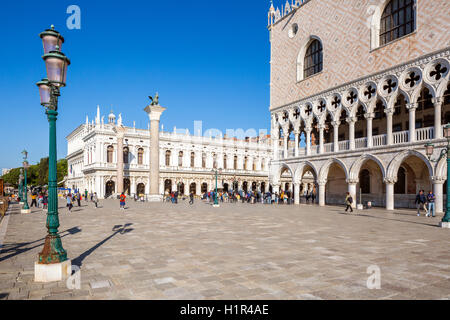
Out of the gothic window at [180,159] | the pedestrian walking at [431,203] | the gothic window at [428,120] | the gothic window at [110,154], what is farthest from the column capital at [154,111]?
the pedestrian walking at [431,203]

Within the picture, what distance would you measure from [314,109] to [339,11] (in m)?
7.96

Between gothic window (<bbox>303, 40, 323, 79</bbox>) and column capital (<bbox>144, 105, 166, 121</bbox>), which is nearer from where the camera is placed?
gothic window (<bbox>303, 40, 323, 79</bbox>)

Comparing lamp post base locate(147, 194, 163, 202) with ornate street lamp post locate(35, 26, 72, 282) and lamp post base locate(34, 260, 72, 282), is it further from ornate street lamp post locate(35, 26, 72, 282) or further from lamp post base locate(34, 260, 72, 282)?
lamp post base locate(34, 260, 72, 282)

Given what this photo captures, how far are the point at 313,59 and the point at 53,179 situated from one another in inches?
1073

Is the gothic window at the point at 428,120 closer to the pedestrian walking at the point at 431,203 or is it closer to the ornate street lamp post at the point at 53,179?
the pedestrian walking at the point at 431,203

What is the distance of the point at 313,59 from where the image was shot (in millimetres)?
28688

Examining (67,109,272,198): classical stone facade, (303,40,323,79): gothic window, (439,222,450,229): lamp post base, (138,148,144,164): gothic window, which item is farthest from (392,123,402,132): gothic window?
(138,148,144,164): gothic window

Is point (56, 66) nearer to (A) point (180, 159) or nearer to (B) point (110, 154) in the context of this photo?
(B) point (110, 154)

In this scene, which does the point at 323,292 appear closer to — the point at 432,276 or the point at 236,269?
the point at 236,269

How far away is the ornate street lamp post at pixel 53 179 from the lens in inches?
205

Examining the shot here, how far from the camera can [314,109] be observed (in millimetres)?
27516

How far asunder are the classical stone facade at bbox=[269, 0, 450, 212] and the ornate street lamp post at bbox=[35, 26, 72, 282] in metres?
19.9

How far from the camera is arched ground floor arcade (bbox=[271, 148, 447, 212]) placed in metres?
19.5

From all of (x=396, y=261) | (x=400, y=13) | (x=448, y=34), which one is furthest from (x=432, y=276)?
(x=400, y=13)
